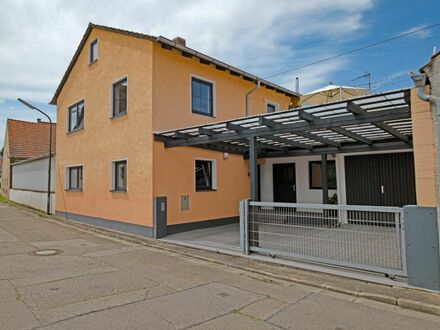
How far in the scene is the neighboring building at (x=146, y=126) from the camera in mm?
10469

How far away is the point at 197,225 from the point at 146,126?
12.5ft

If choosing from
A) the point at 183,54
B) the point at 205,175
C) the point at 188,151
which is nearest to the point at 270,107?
the point at 205,175

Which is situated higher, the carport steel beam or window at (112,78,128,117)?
window at (112,78,128,117)

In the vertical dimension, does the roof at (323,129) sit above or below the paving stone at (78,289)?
above

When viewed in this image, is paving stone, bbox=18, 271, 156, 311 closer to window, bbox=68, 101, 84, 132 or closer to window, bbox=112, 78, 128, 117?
window, bbox=112, 78, 128, 117

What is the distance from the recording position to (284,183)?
1452 cm

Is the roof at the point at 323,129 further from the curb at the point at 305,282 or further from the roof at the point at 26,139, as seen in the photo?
the roof at the point at 26,139

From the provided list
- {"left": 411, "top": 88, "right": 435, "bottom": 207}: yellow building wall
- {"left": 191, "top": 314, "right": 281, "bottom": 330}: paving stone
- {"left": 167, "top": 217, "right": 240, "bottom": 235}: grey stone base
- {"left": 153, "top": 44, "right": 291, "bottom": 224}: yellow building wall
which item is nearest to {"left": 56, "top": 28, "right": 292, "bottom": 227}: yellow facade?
{"left": 153, "top": 44, "right": 291, "bottom": 224}: yellow building wall

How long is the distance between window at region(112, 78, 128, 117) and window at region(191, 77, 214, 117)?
2464 millimetres

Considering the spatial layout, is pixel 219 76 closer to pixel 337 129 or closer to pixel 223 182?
pixel 223 182

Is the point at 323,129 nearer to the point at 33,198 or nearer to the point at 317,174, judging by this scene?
the point at 317,174

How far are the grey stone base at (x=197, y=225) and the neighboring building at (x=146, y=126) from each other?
0.13ft

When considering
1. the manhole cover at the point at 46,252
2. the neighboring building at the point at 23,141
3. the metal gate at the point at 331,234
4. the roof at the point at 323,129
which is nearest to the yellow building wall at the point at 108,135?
the roof at the point at 323,129

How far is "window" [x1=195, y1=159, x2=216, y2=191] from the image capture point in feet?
38.7
